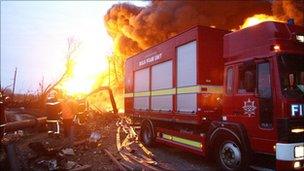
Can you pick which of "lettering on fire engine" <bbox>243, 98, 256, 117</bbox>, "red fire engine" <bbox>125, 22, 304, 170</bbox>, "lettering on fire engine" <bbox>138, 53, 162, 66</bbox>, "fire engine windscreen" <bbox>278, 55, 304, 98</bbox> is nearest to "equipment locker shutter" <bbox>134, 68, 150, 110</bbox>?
"lettering on fire engine" <bbox>138, 53, 162, 66</bbox>

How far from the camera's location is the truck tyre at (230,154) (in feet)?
26.4

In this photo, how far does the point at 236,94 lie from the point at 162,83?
13.4 ft

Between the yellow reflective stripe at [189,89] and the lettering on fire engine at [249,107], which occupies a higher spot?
the yellow reflective stripe at [189,89]

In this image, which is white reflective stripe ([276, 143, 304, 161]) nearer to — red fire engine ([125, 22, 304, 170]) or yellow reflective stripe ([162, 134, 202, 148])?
red fire engine ([125, 22, 304, 170])

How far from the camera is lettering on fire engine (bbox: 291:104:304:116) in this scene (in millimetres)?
7180

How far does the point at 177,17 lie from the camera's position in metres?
26.6

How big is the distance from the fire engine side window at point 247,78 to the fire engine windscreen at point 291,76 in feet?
2.16

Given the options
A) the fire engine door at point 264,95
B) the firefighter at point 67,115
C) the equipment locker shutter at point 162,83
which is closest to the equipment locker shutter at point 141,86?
the equipment locker shutter at point 162,83

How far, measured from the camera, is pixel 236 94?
27.5 feet

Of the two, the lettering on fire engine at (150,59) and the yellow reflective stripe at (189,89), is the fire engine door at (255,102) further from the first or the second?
the lettering on fire engine at (150,59)

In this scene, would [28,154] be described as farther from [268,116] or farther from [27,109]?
Result: [27,109]

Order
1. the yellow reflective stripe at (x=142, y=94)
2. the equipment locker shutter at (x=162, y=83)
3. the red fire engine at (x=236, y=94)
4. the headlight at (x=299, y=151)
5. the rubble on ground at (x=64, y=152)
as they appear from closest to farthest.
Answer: the headlight at (x=299, y=151), the red fire engine at (x=236, y=94), the rubble on ground at (x=64, y=152), the equipment locker shutter at (x=162, y=83), the yellow reflective stripe at (x=142, y=94)

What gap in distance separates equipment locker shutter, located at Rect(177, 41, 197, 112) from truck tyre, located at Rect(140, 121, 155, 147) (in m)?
2.68

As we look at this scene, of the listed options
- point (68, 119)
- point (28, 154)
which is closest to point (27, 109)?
point (68, 119)
